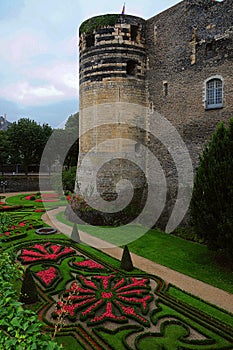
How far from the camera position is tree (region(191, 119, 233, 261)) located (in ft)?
40.2

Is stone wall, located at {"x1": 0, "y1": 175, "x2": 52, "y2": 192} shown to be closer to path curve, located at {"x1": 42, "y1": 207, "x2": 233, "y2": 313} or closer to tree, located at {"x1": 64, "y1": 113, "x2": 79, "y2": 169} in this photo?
tree, located at {"x1": 64, "y1": 113, "x2": 79, "y2": 169}

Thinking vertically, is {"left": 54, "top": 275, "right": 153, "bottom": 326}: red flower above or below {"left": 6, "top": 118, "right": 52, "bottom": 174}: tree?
below

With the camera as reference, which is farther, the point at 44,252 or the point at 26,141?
the point at 26,141

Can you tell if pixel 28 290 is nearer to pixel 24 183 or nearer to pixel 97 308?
pixel 97 308

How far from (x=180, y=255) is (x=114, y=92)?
11.6 metres

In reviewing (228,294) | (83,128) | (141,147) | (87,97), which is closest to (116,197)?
(141,147)

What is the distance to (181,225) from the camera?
18.4 meters

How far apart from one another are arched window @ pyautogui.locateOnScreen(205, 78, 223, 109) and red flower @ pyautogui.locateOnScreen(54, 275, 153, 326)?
10.9 m

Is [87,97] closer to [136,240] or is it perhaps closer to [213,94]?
[213,94]

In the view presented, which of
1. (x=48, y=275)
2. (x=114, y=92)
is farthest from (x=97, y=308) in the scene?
(x=114, y=92)

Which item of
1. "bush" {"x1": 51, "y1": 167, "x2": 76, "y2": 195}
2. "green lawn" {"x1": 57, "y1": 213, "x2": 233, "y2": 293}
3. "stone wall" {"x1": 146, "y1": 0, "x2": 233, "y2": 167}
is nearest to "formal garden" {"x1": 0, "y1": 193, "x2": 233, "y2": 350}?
"green lawn" {"x1": 57, "y1": 213, "x2": 233, "y2": 293}

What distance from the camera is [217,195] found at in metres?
12.6

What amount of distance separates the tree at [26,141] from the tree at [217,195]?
126 ft

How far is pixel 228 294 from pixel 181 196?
8.42m
